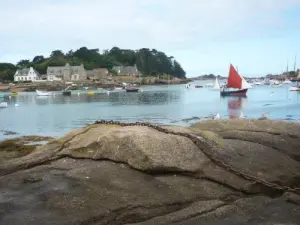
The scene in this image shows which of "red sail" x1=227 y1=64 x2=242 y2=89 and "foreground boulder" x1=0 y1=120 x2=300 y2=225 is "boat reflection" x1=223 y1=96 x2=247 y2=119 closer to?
"red sail" x1=227 y1=64 x2=242 y2=89

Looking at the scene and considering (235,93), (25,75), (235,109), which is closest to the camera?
(235,109)

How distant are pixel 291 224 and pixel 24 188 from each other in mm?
4522

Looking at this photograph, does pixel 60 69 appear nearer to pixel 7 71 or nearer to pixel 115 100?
pixel 7 71

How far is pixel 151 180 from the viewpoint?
23.6ft

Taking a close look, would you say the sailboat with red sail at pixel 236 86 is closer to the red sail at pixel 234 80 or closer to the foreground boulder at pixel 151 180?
the red sail at pixel 234 80

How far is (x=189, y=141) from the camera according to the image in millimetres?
8188

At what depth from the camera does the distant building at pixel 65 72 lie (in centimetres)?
18488

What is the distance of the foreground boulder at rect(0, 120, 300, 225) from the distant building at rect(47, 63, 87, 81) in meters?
180

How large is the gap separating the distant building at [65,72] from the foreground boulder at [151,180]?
180 metres

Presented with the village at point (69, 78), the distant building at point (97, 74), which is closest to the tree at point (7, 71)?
the village at point (69, 78)

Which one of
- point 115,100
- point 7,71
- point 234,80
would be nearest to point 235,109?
point 234,80

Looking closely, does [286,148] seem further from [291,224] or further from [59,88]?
[59,88]

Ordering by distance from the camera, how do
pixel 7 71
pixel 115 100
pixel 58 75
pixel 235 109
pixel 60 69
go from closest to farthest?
pixel 235 109
pixel 115 100
pixel 58 75
pixel 60 69
pixel 7 71

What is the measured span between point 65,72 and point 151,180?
184 m
